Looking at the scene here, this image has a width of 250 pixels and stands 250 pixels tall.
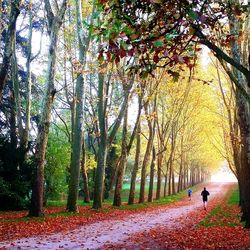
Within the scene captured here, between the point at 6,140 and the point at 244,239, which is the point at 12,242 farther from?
the point at 6,140

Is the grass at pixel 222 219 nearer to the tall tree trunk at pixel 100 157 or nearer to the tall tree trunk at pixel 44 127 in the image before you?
the tall tree trunk at pixel 100 157

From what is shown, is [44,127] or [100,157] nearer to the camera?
[44,127]

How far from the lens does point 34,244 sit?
407 inches

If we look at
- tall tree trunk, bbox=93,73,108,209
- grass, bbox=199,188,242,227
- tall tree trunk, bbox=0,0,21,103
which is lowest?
grass, bbox=199,188,242,227

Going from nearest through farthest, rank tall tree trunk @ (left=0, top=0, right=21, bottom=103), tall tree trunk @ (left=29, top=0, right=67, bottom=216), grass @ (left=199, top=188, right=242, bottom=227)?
1. tall tree trunk @ (left=0, top=0, right=21, bottom=103)
2. tall tree trunk @ (left=29, top=0, right=67, bottom=216)
3. grass @ (left=199, top=188, right=242, bottom=227)

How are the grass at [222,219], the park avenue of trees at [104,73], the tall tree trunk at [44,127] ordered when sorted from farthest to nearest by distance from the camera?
the grass at [222,219] < the tall tree trunk at [44,127] < the park avenue of trees at [104,73]

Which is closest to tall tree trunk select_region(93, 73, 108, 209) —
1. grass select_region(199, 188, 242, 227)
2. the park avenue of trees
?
the park avenue of trees

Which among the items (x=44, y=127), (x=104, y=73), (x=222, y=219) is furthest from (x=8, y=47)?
(x=222, y=219)

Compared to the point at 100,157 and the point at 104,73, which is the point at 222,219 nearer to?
the point at 100,157

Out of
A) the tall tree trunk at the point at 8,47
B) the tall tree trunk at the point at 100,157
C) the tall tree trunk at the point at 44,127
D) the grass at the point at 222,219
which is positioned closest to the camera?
the tall tree trunk at the point at 8,47

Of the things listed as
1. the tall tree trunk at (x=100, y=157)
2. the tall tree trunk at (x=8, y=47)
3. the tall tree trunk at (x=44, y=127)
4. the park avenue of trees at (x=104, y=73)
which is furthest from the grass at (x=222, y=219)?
the tall tree trunk at (x=8, y=47)

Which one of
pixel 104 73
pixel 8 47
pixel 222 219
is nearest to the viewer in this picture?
pixel 8 47

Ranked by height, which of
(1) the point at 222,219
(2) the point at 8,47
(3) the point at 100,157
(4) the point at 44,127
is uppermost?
(2) the point at 8,47

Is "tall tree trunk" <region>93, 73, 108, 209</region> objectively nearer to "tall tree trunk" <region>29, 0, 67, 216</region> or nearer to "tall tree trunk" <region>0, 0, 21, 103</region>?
"tall tree trunk" <region>29, 0, 67, 216</region>
